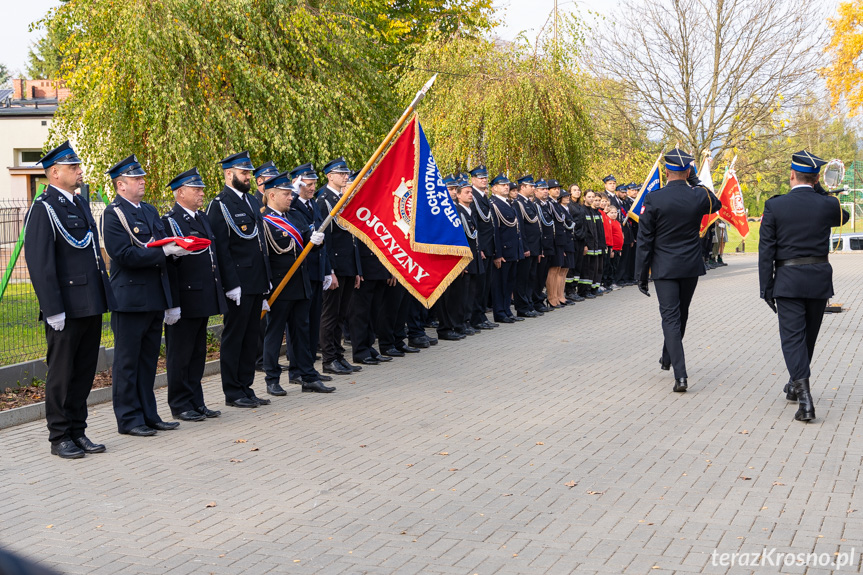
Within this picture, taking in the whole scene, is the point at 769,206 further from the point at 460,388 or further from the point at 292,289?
the point at 292,289

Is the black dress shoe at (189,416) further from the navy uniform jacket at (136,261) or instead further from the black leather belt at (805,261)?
the black leather belt at (805,261)

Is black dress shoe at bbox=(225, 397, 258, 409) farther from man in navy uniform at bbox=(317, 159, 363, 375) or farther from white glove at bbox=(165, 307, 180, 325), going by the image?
man in navy uniform at bbox=(317, 159, 363, 375)

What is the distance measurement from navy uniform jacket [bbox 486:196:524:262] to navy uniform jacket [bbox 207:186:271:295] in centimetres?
616

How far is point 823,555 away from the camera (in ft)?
15.9

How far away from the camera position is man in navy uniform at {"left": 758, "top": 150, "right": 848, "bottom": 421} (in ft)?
26.7

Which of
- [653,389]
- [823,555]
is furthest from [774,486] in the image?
[653,389]

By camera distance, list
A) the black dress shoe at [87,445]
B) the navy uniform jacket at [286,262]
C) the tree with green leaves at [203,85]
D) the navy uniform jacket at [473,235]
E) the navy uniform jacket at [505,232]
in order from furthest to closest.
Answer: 1. the tree with green leaves at [203,85]
2. the navy uniform jacket at [505,232]
3. the navy uniform jacket at [473,235]
4. the navy uniform jacket at [286,262]
5. the black dress shoe at [87,445]

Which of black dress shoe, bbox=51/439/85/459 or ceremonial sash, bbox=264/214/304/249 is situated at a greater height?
ceremonial sash, bbox=264/214/304/249

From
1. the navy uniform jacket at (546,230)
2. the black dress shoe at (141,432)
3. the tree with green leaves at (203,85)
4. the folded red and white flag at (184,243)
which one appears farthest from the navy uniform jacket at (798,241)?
the tree with green leaves at (203,85)

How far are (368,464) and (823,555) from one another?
311cm

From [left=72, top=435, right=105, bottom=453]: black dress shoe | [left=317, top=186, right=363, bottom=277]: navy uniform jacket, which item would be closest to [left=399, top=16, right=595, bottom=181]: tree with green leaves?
[left=317, top=186, right=363, bottom=277]: navy uniform jacket

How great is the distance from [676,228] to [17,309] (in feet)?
22.6

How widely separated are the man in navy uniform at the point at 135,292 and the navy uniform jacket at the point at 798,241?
4902 mm

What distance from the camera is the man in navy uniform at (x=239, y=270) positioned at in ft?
28.4
